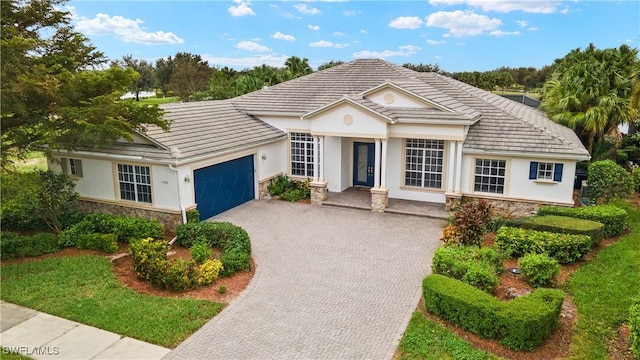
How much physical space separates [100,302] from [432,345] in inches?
302

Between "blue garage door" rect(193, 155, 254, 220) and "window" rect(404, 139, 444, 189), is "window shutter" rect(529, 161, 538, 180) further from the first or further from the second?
"blue garage door" rect(193, 155, 254, 220)

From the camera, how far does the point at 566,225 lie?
43.4 feet

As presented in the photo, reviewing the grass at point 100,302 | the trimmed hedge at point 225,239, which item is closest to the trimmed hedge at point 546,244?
the trimmed hedge at point 225,239

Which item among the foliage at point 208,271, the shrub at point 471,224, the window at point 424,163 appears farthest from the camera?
the window at point 424,163

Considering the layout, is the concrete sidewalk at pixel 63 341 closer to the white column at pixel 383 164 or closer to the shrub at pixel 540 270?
the shrub at pixel 540 270

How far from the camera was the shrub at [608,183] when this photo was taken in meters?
17.0

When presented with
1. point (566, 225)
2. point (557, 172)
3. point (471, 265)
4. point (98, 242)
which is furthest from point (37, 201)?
point (557, 172)

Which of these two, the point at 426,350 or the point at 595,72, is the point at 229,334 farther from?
the point at 595,72

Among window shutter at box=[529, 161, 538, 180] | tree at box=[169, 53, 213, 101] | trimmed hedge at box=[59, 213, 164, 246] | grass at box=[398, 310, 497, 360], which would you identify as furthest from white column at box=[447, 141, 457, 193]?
tree at box=[169, 53, 213, 101]

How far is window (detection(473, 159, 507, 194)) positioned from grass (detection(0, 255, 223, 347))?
11.5 m

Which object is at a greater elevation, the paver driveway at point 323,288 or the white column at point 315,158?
the white column at point 315,158

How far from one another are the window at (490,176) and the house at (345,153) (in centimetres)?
4

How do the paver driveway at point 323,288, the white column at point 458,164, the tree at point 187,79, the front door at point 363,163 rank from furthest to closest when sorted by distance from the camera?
1. the tree at point 187,79
2. the front door at point 363,163
3. the white column at point 458,164
4. the paver driveway at point 323,288

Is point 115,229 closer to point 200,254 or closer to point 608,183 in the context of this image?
point 200,254
